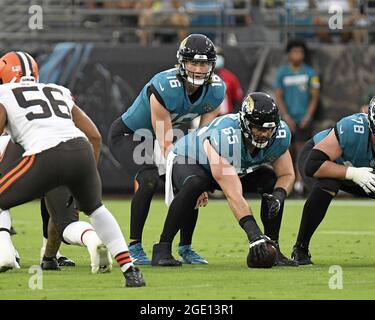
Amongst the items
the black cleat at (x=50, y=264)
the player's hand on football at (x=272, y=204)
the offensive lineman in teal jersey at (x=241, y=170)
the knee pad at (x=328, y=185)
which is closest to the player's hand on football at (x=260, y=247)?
the offensive lineman in teal jersey at (x=241, y=170)

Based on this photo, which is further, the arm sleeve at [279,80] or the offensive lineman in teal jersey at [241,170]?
the arm sleeve at [279,80]

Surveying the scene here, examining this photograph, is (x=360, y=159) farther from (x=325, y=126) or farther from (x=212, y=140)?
(x=325, y=126)

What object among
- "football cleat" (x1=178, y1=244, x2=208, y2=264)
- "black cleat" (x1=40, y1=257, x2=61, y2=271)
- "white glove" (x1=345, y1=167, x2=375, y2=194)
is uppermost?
"white glove" (x1=345, y1=167, x2=375, y2=194)

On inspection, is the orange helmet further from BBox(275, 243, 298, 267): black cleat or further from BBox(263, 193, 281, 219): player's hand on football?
BBox(275, 243, 298, 267): black cleat

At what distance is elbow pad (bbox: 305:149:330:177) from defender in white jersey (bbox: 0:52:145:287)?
7.09 ft

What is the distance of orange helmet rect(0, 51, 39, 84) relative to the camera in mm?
8453

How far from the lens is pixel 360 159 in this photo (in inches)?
350

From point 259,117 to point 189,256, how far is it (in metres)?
1.53

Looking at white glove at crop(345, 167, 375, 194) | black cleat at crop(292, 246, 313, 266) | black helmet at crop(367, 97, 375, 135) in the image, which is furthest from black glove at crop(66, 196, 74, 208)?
black helmet at crop(367, 97, 375, 135)

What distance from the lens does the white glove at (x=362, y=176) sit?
8.64 meters

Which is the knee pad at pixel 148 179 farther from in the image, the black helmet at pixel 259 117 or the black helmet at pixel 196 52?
the black helmet at pixel 259 117

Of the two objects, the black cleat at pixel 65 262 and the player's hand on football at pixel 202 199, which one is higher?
the player's hand on football at pixel 202 199

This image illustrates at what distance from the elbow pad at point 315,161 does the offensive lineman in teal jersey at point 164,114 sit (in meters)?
1.13
